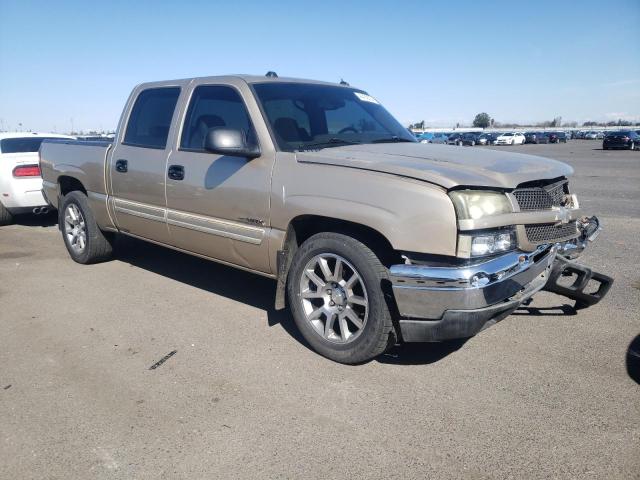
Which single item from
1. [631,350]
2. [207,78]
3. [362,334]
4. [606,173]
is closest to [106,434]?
[362,334]

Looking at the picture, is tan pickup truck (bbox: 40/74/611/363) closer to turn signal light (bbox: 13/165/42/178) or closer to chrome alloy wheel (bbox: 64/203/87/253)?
chrome alloy wheel (bbox: 64/203/87/253)

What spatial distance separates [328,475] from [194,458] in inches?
26.3

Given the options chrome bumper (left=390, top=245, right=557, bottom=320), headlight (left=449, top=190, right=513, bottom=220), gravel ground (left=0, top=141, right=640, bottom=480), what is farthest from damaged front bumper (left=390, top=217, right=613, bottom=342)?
gravel ground (left=0, top=141, right=640, bottom=480)

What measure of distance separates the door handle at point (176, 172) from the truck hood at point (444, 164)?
1264mm

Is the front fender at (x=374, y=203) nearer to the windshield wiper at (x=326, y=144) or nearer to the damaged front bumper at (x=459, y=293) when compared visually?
the damaged front bumper at (x=459, y=293)

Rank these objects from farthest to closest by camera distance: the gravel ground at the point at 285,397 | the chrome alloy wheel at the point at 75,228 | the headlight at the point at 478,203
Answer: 1. the chrome alloy wheel at the point at 75,228
2. the headlight at the point at 478,203
3. the gravel ground at the point at 285,397

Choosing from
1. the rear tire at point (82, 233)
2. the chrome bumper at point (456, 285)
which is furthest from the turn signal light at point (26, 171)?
the chrome bumper at point (456, 285)

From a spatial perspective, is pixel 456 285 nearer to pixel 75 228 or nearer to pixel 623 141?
pixel 75 228

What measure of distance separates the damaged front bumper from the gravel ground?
423mm

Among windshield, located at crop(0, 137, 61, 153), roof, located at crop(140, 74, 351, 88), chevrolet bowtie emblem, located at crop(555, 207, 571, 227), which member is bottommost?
chevrolet bowtie emblem, located at crop(555, 207, 571, 227)

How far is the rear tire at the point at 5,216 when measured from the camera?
8.20 meters

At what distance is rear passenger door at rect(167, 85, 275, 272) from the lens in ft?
12.4

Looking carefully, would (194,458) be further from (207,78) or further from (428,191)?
(207,78)

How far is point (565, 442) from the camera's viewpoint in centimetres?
252
